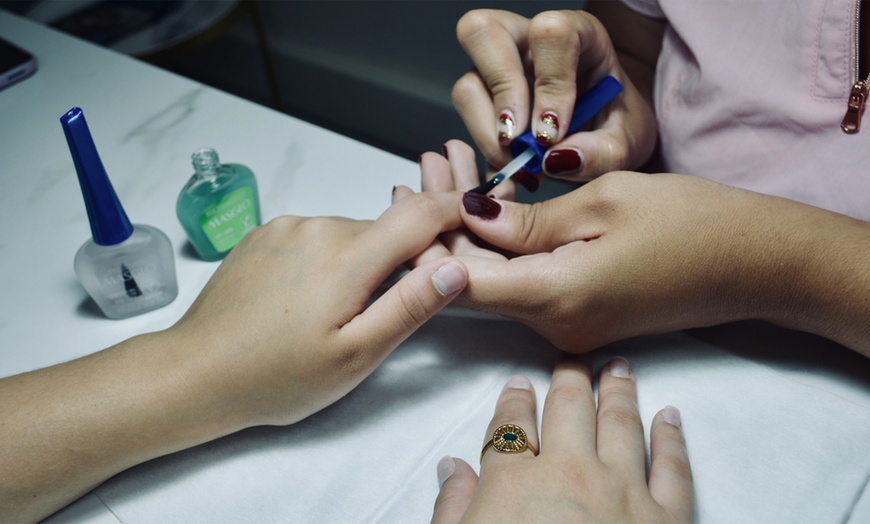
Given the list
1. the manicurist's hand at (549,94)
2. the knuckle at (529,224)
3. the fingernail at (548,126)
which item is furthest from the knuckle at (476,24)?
the knuckle at (529,224)

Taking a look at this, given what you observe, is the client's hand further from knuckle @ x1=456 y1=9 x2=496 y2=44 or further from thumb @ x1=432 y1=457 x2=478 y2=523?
knuckle @ x1=456 y1=9 x2=496 y2=44

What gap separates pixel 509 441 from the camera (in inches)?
19.3

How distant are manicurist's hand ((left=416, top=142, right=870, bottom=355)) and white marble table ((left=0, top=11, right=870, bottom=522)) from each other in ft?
0.13

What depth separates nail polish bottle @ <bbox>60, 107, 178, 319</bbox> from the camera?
0.53 m

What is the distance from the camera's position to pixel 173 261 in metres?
0.65

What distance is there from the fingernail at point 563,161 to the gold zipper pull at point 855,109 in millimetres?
239

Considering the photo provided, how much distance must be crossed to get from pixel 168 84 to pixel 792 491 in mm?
908

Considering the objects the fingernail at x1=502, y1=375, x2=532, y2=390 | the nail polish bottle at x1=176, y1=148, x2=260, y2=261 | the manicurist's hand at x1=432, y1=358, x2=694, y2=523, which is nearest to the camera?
the manicurist's hand at x1=432, y1=358, x2=694, y2=523

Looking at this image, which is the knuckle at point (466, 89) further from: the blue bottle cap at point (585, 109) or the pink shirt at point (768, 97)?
the pink shirt at point (768, 97)

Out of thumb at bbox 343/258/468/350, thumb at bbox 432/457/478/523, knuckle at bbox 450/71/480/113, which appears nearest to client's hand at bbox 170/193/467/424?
thumb at bbox 343/258/468/350

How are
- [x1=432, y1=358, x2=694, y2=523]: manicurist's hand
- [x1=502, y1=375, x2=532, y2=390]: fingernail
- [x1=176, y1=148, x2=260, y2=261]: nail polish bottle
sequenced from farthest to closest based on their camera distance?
[x1=176, y1=148, x2=260, y2=261]: nail polish bottle, [x1=502, y1=375, x2=532, y2=390]: fingernail, [x1=432, y1=358, x2=694, y2=523]: manicurist's hand

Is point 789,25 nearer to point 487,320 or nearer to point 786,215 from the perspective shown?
point 786,215

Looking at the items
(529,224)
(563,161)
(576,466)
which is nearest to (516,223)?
(529,224)

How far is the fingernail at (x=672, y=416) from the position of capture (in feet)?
1.67
